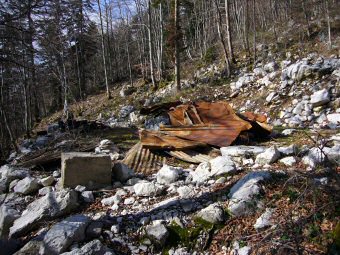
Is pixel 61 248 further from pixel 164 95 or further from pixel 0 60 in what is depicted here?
pixel 164 95

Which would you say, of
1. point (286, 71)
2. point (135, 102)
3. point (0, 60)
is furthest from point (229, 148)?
point (135, 102)

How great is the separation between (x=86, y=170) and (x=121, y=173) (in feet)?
2.01

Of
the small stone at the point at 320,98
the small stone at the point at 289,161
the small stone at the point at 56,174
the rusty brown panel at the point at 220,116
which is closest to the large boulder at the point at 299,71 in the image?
the small stone at the point at 320,98

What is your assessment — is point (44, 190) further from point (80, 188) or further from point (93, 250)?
point (93, 250)

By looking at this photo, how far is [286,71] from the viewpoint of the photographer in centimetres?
1256

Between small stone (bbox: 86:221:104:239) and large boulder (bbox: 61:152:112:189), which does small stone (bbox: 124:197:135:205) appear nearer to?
small stone (bbox: 86:221:104:239)

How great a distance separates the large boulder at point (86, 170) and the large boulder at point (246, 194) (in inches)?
84.1

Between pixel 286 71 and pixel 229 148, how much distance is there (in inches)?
292

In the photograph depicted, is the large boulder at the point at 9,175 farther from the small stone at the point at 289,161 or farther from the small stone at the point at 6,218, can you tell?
the small stone at the point at 289,161

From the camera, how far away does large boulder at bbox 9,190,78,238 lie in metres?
4.49

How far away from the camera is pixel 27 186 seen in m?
5.70

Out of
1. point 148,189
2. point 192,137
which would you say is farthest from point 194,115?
point 148,189

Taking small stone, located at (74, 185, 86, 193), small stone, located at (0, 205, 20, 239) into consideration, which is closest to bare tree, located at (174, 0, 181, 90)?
small stone, located at (74, 185, 86, 193)

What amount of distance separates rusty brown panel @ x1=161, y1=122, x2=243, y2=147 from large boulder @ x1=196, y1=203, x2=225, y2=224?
272 centimetres
